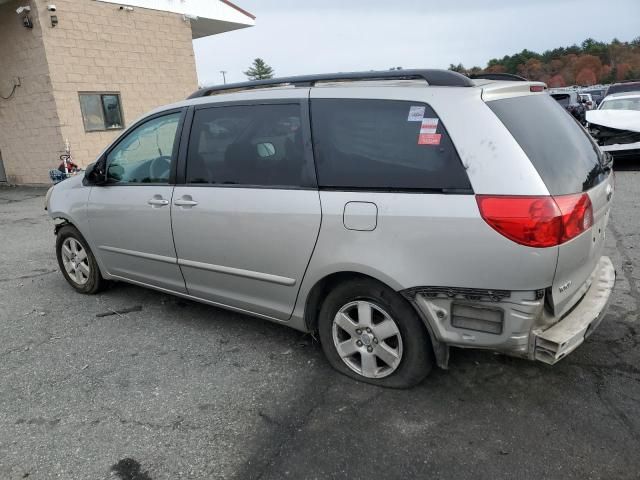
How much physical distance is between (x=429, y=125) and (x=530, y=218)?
0.71 metres

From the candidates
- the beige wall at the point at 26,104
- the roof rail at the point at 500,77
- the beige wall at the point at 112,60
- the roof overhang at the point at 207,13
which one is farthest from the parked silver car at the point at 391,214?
the roof overhang at the point at 207,13

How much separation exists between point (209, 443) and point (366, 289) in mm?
A: 1178

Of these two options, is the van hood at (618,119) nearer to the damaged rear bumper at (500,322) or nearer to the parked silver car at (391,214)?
the parked silver car at (391,214)

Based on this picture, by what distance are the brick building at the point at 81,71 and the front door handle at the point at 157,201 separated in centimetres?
929

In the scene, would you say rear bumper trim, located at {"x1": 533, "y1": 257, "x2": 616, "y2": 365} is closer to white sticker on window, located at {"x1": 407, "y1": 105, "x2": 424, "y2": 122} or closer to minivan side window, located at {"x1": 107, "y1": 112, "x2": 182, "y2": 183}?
white sticker on window, located at {"x1": 407, "y1": 105, "x2": 424, "y2": 122}

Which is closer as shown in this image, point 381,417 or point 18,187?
point 381,417

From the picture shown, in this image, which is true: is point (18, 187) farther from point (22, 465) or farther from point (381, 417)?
point (381, 417)

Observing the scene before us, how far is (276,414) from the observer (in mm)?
2834

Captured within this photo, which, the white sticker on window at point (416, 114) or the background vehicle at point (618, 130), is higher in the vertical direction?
the white sticker on window at point (416, 114)

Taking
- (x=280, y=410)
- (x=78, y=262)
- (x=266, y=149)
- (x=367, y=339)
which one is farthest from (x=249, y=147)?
(x=78, y=262)

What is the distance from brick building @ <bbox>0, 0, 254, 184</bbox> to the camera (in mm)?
11258

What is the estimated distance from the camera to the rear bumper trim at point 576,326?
248cm

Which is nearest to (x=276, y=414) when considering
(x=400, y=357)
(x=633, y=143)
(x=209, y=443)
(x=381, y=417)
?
(x=209, y=443)

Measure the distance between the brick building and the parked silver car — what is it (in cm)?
936
